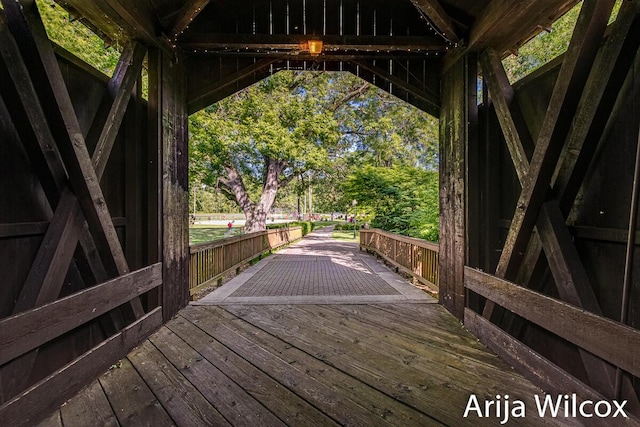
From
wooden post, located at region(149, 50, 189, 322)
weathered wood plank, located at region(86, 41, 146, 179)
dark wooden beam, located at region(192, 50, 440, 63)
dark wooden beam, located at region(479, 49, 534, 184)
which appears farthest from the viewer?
dark wooden beam, located at region(192, 50, 440, 63)

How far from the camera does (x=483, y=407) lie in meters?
2.11

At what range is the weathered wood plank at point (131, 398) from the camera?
1.98 metres

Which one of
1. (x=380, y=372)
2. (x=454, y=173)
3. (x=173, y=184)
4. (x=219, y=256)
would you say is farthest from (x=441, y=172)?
(x=219, y=256)

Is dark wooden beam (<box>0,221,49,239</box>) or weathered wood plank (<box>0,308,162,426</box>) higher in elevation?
dark wooden beam (<box>0,221,49,239</box>)

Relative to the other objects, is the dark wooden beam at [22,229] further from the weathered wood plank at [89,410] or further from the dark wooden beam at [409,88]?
the dark wooden beam at [409,88]

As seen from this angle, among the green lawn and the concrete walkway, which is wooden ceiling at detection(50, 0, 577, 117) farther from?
the green lawn

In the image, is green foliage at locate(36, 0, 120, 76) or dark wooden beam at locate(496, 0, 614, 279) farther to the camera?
green foliage at locate(36, 0, 120, 76)

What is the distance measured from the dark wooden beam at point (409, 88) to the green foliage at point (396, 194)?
446cm

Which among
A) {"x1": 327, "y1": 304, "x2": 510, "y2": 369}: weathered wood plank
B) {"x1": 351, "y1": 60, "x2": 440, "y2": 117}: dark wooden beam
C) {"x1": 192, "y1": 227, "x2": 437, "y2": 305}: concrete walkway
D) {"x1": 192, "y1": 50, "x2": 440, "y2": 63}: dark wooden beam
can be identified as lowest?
{"x1": 192, "y1": 227, "x2": 437, "y2": 305}: concrete walkway

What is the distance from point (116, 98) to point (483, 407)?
415 cm

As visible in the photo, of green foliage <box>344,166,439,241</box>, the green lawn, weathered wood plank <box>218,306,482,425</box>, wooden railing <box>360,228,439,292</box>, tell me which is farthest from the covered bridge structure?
the green lawn

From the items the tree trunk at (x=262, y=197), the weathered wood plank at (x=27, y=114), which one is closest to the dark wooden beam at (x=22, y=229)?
the weathered wood plank at (x=27, y=114)

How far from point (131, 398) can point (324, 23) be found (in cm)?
486

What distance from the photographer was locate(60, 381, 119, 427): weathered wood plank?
6.42ft
